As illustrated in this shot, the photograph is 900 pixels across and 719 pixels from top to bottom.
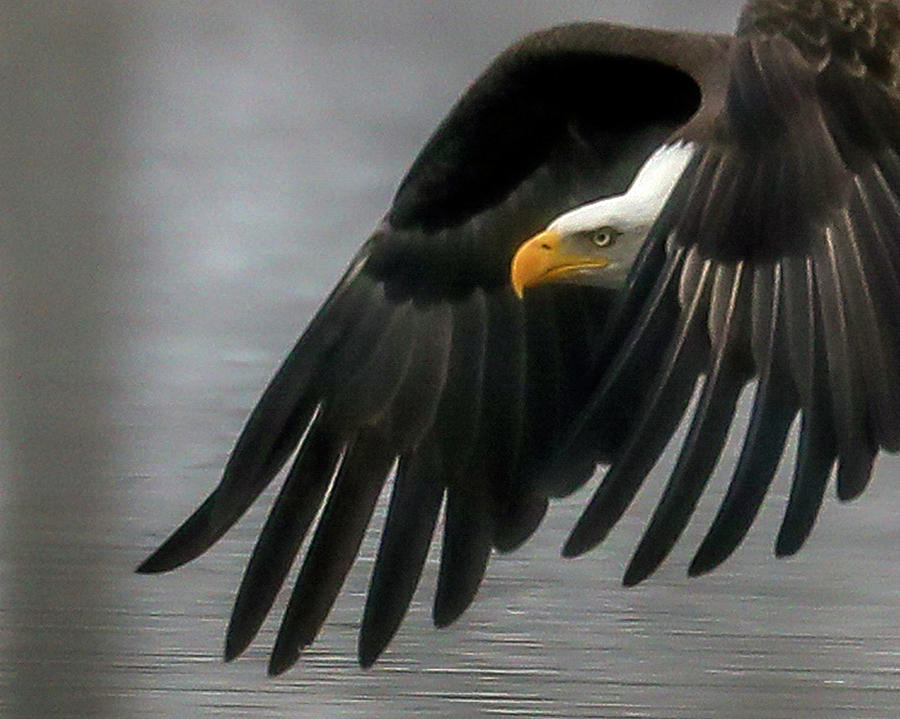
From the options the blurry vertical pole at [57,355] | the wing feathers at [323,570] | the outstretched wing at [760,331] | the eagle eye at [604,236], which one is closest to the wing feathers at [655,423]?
the outstretched wing at [760,331]

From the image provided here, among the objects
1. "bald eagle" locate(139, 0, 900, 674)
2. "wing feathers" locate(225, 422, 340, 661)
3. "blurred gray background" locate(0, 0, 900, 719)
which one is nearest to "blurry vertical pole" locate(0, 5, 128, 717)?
"blurred gray background" locate(0, 0, 900, 719)

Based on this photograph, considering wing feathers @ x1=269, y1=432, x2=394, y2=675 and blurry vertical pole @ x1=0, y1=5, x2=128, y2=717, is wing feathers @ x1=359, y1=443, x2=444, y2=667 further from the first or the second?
blurry vertical pole @ x1=0, y1=5, x2=128, y2=717

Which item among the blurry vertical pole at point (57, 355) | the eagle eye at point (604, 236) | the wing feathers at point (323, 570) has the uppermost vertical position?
the eagle eye at point (604, 236)

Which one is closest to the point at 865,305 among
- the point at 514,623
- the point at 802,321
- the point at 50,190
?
the point at 802,321

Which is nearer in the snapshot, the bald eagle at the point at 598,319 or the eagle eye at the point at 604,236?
the bald eagle at the point at 598,319

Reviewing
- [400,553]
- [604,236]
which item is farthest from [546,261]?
[400,553]

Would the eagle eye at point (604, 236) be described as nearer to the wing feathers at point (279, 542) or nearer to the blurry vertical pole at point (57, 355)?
the wing feathers at point (279, 542)

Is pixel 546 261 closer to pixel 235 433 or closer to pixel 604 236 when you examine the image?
pixel 604 236
